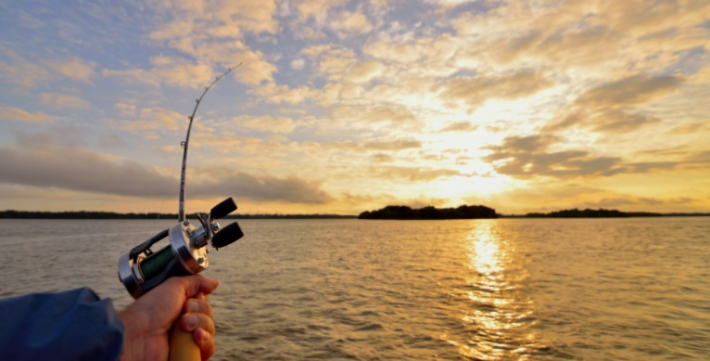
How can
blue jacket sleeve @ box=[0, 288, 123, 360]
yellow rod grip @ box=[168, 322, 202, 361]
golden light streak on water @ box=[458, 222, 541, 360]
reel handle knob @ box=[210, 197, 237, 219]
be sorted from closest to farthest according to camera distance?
blue jacket sleeve @ box=[0, 288, 123, 360] → yellow rod grip @ box=[168, 322, 202, 361] → reel handle knob @ box=[210, 197, 237, 219] → golden light streak on water @ box=[458, 222, 541, 360]

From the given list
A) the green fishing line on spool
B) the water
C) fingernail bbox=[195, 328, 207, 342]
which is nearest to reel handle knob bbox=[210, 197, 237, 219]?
the green fishing line on spool

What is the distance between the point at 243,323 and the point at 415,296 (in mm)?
6602

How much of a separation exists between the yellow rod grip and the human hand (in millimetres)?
18

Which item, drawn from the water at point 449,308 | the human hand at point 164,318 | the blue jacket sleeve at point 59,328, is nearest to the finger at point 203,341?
the human hand at point 164,318

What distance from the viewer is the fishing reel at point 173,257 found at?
6.86 ft

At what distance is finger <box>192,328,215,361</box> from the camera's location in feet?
6.31

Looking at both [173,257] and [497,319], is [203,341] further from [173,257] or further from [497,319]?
[497,319]

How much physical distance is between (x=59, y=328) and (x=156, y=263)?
0.91 m

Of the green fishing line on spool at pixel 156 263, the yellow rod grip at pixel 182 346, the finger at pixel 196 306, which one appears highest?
the green fishing line on spool at pixel 156 263

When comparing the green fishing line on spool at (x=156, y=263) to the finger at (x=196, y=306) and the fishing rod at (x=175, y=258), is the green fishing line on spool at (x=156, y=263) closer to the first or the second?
the fishing rod at (x=175, y=258)

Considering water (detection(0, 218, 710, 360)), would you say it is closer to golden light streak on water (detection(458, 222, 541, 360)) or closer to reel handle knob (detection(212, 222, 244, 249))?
golden light streak on water (detection(458, 222, 541, 360))

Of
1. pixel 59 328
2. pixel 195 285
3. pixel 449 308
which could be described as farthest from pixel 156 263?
pixel 449 308

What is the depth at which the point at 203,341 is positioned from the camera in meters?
1.94

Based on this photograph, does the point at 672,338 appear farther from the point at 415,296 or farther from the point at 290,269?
the point at 290,269
